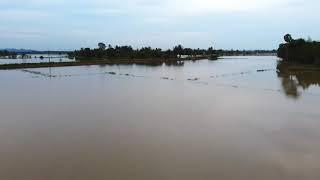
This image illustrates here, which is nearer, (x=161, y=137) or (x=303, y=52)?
(x=161, y=137)

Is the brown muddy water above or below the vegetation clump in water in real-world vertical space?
below

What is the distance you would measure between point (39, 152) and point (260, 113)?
16.8ft

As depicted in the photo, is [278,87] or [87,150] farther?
[278,87]

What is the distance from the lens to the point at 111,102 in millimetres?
10812

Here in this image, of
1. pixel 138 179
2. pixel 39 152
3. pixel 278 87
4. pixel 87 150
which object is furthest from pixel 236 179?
pixel 278 87

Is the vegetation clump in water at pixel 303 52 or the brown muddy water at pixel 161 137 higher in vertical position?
the vegetation clump in water at pixel 303 52

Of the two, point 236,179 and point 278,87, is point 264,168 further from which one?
point 278,87

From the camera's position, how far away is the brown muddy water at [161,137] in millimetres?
5082

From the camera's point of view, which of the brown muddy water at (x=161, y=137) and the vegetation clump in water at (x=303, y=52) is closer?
the brown muddy water at (x=161, y=137)

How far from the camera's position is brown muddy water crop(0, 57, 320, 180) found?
508 cm

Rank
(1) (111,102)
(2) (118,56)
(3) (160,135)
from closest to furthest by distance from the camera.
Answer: (3) (160,135)
(1) (111,102)
(2) (118,56)

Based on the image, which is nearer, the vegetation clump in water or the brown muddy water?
the brown muddy water

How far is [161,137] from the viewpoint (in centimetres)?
680

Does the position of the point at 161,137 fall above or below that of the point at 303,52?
below
